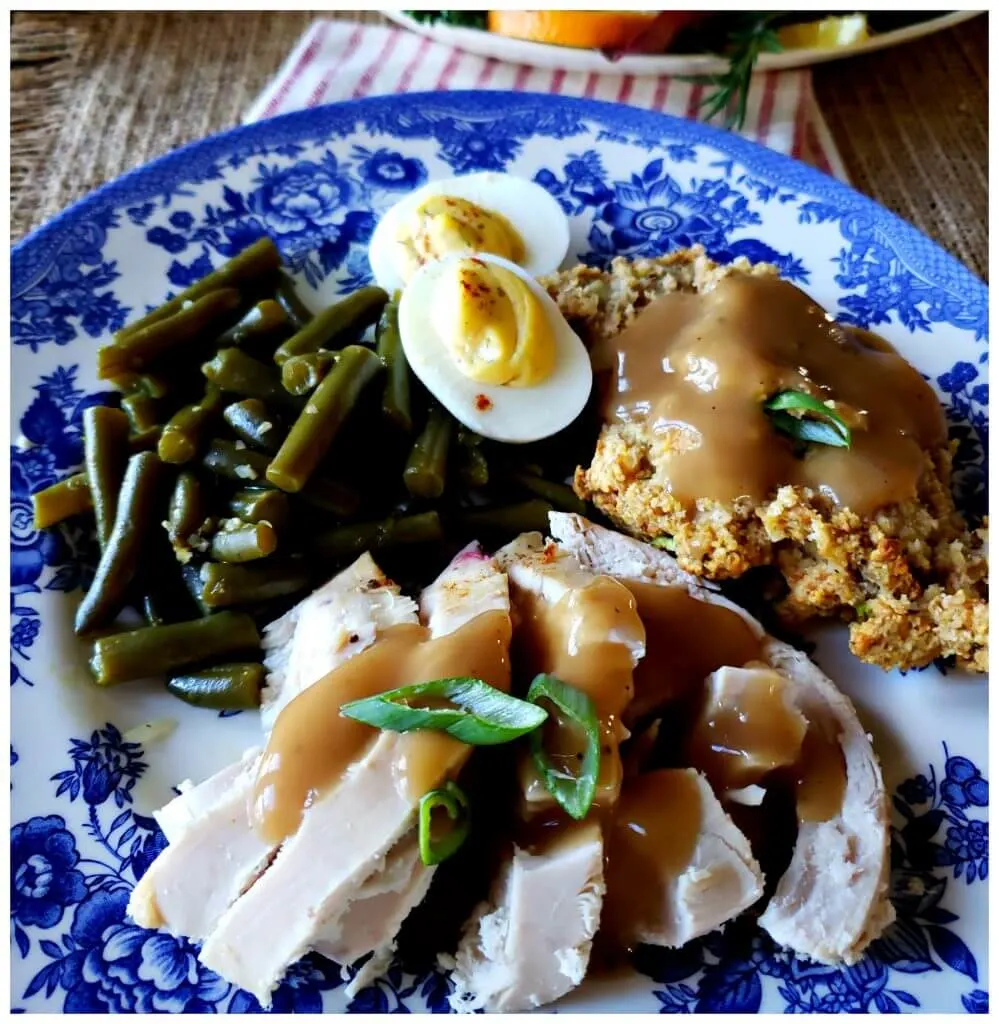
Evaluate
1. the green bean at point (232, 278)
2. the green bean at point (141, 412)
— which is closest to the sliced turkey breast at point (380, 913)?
the green bean at point (141, 412)

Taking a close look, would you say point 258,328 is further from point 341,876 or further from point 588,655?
point 341,876

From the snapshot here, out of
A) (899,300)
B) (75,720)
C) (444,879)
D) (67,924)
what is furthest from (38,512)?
(899,300)

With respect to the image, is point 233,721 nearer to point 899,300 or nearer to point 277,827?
point 277,827

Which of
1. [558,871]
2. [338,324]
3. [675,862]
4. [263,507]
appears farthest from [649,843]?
[338,324]

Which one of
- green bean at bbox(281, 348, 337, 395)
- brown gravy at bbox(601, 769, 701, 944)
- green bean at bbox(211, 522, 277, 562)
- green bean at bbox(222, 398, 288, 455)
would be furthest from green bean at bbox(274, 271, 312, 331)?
brown gravy at bbox(601, 769, 701, 944)

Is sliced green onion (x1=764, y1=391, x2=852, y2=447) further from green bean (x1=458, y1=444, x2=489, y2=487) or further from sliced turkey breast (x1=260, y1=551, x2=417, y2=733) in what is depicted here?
sliced turkey breast (x1=260, y1=551, x2=417, y2=733)

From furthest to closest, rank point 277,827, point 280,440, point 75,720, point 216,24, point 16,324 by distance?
point 216,24
point 16,324
point 280,440
point 75,720
point 277,827
